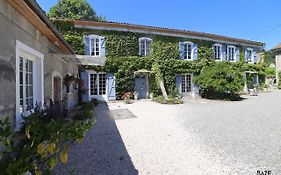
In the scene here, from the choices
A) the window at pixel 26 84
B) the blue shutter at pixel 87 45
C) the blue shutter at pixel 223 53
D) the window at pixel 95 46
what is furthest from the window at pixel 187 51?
the window at pixel 26 84

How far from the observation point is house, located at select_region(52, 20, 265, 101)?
18.3 meters

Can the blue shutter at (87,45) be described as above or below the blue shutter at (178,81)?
above

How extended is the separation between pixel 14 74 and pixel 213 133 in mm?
5751

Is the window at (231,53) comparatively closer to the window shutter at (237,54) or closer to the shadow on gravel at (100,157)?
the window shutter at (237,54)

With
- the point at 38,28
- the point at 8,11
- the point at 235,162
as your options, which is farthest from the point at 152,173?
the point at 38,28

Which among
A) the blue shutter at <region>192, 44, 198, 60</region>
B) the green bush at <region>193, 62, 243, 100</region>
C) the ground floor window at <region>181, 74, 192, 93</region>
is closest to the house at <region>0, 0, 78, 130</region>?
the green bush at <region>193, 62, 243, 100</region>

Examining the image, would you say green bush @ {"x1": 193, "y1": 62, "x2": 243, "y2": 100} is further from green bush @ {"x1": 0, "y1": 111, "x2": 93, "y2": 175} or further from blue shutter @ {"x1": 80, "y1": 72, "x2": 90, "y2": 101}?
green bush @ {"x1": 0, "y1": 111, "x2": 93, "y2": 175}

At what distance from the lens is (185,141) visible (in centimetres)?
645

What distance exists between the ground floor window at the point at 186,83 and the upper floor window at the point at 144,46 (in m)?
4.22

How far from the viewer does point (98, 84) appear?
18797mm

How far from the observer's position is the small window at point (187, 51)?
71.5ft

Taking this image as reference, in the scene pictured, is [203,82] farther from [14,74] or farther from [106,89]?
[14,74]

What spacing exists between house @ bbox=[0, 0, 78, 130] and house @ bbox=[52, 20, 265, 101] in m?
10.6

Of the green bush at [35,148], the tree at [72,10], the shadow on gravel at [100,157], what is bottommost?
the shadow on gravel at [100,157]
